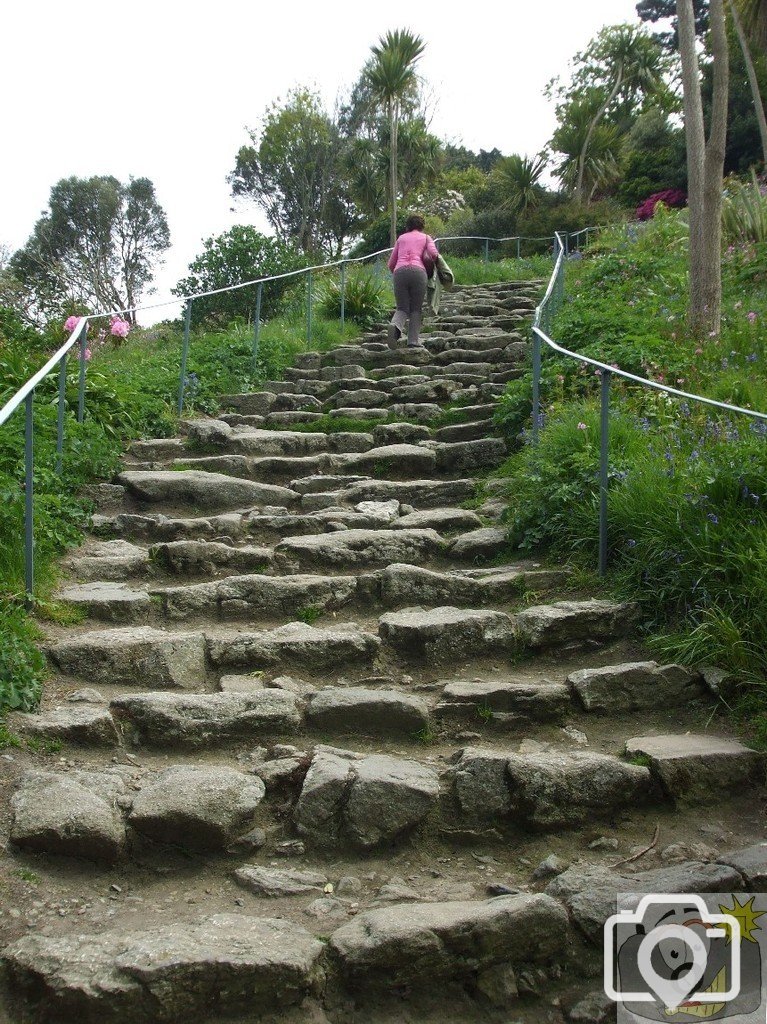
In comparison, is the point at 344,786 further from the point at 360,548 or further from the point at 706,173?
the point at 706,173

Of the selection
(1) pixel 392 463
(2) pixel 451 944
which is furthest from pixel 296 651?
(1) pixel 392 463

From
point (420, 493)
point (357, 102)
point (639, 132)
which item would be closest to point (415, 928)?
point (420, 493)

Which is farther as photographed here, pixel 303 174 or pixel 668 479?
pixel 303 174

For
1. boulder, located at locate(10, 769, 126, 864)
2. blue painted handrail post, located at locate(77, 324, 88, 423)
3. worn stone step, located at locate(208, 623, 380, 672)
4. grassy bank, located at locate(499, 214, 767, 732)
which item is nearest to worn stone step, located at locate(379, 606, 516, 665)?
worn stone step, located at locate(208, 623, 380, 672)

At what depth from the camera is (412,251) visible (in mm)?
8969

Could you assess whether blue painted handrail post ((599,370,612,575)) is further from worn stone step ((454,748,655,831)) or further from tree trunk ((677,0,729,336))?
tree trunk ((677,0,729,336))

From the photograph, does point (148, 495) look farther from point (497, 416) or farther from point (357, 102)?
point (357, 102)

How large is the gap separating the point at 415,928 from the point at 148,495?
12.2 ft

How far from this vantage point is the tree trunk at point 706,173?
7504 mm

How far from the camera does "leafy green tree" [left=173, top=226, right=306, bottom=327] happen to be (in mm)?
11391

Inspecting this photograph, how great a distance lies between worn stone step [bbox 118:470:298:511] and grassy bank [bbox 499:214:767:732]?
1.62 meters

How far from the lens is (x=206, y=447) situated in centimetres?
647

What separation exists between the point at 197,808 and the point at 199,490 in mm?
3094

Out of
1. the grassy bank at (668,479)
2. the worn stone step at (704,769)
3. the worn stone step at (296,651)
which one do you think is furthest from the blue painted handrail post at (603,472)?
the worn stone step at (704,769)
